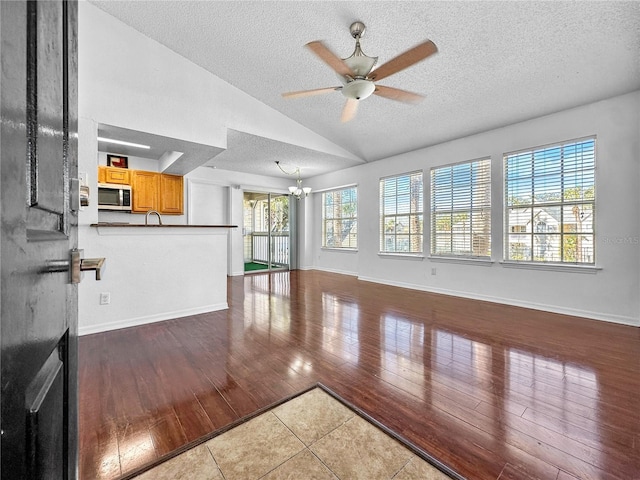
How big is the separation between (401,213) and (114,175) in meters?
5.24

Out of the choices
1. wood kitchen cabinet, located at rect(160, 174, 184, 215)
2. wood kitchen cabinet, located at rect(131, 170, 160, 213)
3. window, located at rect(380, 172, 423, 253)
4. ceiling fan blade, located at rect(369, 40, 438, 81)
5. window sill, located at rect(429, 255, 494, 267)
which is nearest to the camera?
ceiling fan blade, located at rect(369, 40, 438, 81)

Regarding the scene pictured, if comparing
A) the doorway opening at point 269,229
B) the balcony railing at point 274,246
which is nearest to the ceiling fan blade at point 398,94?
the doorway opening at point 269,229

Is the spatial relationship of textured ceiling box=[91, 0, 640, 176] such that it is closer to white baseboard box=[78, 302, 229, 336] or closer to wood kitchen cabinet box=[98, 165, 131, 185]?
wood kitchen cabinet box=[98, 165, 131, 185]

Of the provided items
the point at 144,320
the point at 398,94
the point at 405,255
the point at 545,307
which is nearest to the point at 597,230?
the point at 545,307

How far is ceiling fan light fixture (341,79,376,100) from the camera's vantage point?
240 centimetres

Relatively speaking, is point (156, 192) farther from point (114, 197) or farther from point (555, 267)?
point (555, 267)

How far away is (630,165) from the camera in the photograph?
336cm

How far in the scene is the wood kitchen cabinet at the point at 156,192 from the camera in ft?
16.8

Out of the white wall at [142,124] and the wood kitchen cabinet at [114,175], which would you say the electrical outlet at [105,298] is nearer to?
the white wall at [142,124]

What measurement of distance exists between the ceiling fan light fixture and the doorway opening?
18.0 feet

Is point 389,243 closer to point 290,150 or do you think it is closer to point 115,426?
point 290,150

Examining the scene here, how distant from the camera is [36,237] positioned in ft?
1.49

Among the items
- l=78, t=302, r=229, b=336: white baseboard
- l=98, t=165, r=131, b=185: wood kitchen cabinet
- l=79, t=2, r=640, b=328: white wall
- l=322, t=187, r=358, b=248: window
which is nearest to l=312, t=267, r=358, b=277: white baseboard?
l=322, t=187, r=358, b=248: window

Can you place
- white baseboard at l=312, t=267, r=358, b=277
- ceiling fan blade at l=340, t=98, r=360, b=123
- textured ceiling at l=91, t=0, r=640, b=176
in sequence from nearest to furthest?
1. textured ceiling at l=91, t=0, r=640, b=176
2. ceiling fan blade at l=340, t=98, r=360, b=123
3. white baseboard at l=312, t=267, r=358, b=277
